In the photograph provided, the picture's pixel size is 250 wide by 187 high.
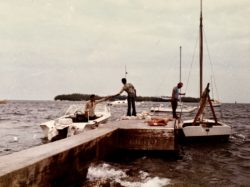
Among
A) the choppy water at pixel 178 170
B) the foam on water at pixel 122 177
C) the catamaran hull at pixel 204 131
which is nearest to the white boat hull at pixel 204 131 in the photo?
the catamaran hull at pixel 204 131

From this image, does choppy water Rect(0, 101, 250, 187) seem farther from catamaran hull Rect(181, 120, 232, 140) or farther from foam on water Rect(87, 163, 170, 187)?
catamaran hull Rect(181, 120, 232, 140)

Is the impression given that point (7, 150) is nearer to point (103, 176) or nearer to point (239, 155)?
point (103, 176)

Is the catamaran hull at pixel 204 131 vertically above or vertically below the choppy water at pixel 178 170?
above

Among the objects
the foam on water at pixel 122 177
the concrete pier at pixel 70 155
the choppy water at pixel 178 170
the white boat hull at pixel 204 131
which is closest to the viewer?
the concrete pier at pixel 70 155

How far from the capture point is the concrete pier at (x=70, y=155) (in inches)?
184

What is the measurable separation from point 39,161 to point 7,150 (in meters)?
10.3

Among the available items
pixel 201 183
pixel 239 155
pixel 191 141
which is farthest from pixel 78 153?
pixel 191 141

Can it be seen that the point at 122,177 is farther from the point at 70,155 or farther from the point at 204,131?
the point at 204,131

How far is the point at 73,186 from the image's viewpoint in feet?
21.8

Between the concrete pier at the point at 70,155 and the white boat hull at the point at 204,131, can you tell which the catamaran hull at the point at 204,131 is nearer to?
the white boat hull at the point at 204,131

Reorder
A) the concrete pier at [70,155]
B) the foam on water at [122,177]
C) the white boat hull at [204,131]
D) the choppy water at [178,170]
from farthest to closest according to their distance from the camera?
the white boat hull at [204,131], the choppy water at [178,170], the foam on water at [122,177], the concrete pier at [70,155]

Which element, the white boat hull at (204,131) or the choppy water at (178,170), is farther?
the white boat hull at (204,131)

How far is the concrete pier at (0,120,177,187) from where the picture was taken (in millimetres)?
4676

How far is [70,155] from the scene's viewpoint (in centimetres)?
635
